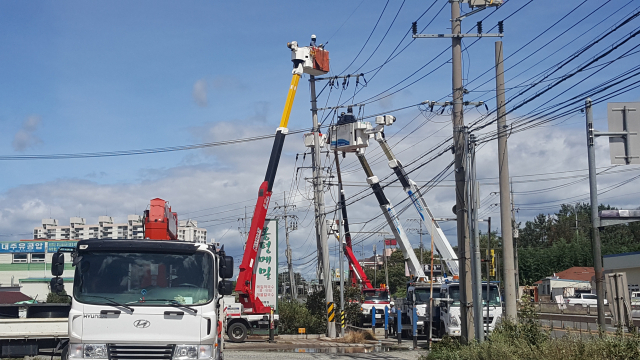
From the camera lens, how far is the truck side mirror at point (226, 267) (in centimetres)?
1067

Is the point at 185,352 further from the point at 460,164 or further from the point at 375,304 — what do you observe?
the point at 375,304

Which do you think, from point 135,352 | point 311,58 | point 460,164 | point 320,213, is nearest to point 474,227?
point 460,164

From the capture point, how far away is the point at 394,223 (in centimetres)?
3341

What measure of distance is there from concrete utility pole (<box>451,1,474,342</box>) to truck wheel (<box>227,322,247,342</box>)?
11080 millimetres

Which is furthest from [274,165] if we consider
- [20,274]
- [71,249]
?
[20,274]

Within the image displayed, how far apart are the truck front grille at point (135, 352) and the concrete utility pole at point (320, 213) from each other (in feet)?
58.7

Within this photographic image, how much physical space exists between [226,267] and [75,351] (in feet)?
8.49

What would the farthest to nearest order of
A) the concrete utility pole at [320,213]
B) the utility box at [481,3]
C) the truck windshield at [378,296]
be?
the truck windshield at [378,296], the concrete utility pole at [320,213], the utility box at [481,3]

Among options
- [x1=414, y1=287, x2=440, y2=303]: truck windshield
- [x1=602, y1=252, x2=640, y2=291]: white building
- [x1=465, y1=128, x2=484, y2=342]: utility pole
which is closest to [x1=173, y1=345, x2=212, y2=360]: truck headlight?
[x1=465, y1=128, x2=484, y2=342]: utility pole

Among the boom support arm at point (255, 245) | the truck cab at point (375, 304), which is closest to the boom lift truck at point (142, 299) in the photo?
the boom support arm at point (255, 245)

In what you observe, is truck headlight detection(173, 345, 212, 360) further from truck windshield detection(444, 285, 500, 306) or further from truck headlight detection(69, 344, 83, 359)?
truck windshield detection(444, 285, 500, 306)

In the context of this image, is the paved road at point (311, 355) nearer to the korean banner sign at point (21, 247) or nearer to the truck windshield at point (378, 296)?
the truck windshield at point (378, 296)

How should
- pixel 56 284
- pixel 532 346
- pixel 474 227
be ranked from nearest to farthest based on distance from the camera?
pixel 56 284
pixel 532 346
pixel 474 227

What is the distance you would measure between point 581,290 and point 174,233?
174 feet
